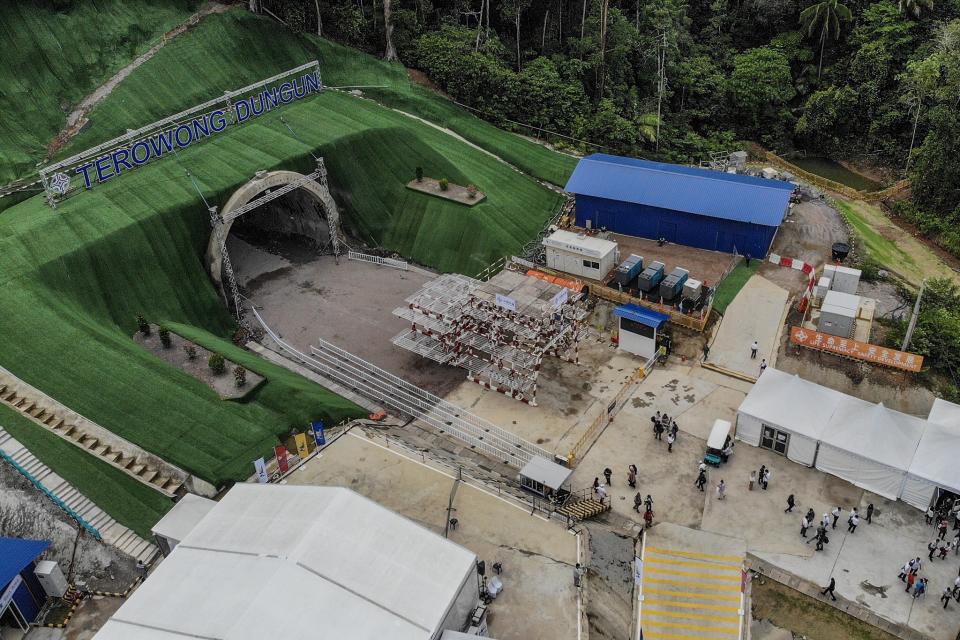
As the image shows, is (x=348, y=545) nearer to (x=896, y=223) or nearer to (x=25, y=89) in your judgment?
(x=25, y=89)

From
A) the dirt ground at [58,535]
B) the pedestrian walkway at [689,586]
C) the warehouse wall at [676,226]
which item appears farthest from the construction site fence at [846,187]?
the dirt ground at [58,535]

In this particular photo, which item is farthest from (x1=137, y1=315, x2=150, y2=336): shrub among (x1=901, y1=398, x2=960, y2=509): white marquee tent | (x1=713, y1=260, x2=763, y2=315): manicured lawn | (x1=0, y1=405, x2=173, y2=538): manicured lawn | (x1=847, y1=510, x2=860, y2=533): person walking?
(x1=901, y1=398, x2=960, y2=509): white marquee tent

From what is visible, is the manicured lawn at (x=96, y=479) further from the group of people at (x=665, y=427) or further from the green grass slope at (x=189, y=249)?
the group of people at (x=665, y=427)

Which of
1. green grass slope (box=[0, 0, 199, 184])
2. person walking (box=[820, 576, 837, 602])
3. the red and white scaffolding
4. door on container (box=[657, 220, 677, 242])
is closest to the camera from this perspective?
person walking (box=[820, 576, 837, 602])

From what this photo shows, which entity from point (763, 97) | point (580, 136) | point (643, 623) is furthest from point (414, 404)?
point (763, 97)

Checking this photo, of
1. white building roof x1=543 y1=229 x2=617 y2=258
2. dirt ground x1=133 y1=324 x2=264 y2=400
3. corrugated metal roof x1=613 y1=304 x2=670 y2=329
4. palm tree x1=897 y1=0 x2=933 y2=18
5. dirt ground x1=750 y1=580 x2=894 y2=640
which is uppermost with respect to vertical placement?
palm tree x1=897 y1=0 x2=933 y2=18

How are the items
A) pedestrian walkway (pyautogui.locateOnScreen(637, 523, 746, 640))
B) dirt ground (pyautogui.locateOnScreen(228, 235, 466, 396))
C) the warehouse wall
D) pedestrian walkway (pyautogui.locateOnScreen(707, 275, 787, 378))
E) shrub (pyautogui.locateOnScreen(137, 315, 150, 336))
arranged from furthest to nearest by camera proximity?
the warehouse wall < dirt ground (pyautogui.locateOnScreen(228, 235, 466, 396)) < pedestrian walkway (pyautogui.locateOnScreen(707, 275, 787, 378)) < shrub (pyautogui.locateOnScreen(137, 315, 150, 336)) < pedestrian walkway (pyautogui.locateOnScreen(637, 523, 746, 640))

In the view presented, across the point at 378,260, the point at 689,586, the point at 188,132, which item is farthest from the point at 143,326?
the point at 689,586

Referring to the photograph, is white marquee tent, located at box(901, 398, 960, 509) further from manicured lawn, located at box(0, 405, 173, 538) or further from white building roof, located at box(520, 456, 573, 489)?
manicured lawn, located at box(0, 405, 173, 538)
